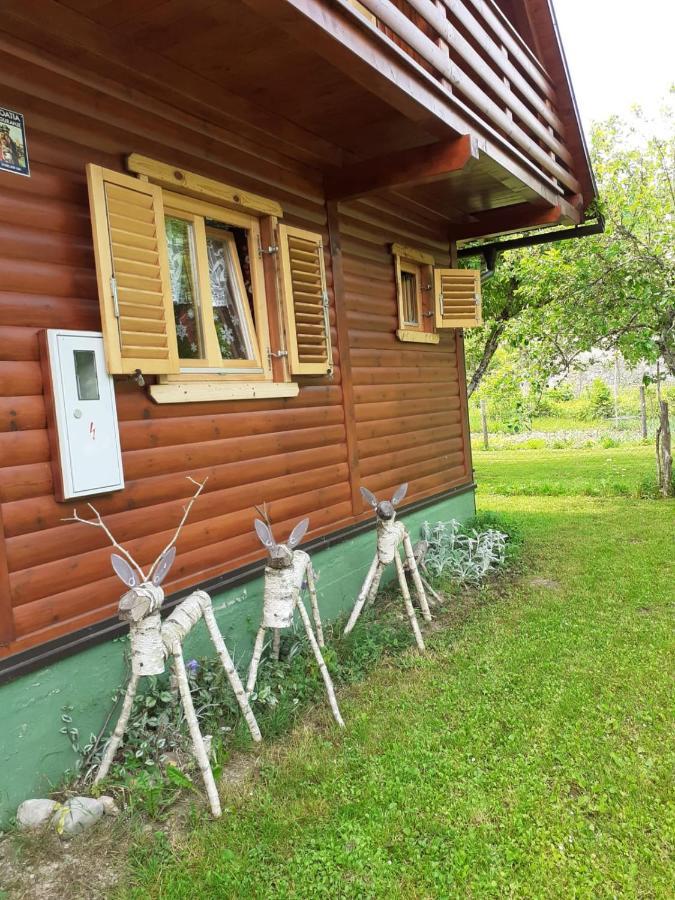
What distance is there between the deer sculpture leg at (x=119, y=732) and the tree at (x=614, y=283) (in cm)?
765

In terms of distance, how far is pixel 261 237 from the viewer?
15.2ft

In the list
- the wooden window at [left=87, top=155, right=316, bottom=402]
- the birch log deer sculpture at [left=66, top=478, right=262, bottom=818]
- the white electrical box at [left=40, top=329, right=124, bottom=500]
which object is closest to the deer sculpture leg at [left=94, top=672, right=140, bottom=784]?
the birch log deer sculpture at [left=66, top=478, right=262, bottom=818]

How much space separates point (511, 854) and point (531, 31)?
8.13 meters

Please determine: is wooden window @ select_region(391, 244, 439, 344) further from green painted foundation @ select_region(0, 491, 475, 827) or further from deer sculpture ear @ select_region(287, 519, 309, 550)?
green painted foundation @ select_region(0, 491, 475, 827)

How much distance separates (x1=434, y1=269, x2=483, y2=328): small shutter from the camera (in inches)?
281

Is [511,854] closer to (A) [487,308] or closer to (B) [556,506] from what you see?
(B) [556,506]

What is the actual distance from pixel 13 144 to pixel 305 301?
2.27 metres

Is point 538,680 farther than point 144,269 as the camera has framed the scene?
Yes

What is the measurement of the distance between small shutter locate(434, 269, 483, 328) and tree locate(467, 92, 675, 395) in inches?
83.1

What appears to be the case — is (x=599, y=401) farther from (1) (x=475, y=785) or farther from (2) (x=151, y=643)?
(2) (x=151, y=643)

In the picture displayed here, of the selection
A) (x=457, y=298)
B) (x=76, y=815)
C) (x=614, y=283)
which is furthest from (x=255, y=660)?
(x=614, y=283)

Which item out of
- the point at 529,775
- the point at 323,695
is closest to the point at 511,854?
the point at 529,775

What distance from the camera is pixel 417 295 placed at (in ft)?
23.8

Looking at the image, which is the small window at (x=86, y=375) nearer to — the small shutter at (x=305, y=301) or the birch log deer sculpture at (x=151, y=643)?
the birch log deer sculpture at (x=151, y=643)
